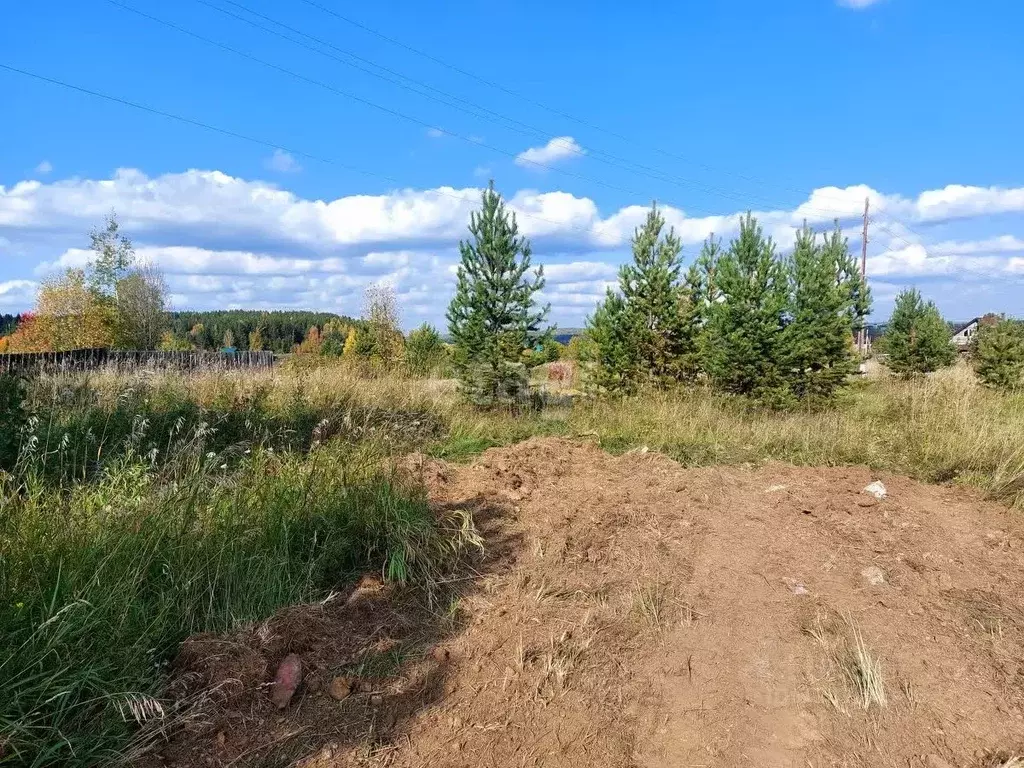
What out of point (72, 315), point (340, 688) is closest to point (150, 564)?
point (340, 688)

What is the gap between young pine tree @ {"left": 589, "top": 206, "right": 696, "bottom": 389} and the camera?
522 inches

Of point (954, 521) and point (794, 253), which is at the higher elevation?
point (794, 253)

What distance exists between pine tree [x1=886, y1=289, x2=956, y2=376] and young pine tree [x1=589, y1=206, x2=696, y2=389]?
1264 centimetres

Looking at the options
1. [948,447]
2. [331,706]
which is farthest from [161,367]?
[948,447]

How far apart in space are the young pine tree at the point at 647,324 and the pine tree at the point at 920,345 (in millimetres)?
12635

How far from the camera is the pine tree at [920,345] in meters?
22.7

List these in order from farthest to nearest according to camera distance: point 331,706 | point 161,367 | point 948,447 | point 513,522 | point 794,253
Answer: point 794,253, point 161,367, point 948,447, point 513,522, point 331,706

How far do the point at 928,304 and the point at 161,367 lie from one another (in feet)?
80.7

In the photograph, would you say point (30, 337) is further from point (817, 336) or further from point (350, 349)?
point (817, 336)

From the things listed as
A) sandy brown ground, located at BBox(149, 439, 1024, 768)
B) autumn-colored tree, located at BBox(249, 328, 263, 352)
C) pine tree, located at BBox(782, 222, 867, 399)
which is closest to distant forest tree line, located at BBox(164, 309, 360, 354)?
autumn-colored tree, located at BBox(249, 328, 263, 352)

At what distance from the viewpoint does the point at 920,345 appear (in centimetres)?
2294

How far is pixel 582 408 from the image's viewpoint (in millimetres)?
12438

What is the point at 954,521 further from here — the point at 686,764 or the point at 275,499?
the point at 275,499

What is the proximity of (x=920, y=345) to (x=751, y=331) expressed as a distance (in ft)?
45.0
